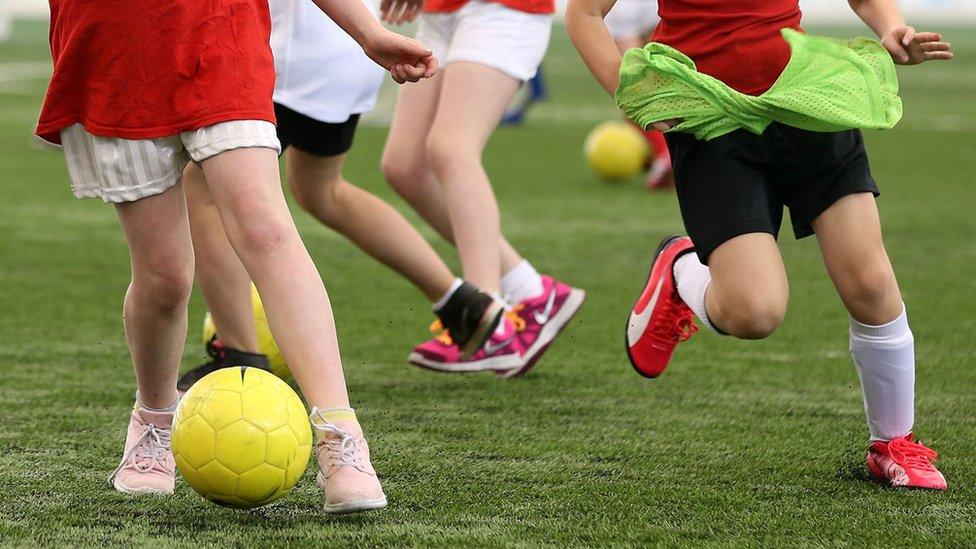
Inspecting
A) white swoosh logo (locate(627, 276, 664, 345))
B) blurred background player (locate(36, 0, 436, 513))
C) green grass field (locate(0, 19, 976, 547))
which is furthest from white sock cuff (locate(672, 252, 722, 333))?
blurred background player (locate(36, 0, 436, 513))

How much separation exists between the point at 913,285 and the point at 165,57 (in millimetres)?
4308

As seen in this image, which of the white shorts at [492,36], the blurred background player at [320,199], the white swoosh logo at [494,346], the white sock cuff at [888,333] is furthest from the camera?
the white shorts at [492,36]

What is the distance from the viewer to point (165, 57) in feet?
10.3

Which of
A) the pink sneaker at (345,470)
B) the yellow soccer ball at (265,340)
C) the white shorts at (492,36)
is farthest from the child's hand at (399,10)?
the pink sneaker at (345,470)

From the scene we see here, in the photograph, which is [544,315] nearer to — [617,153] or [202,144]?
[202,144]

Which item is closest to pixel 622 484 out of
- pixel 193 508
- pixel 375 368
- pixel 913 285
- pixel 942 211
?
pixel 193 508

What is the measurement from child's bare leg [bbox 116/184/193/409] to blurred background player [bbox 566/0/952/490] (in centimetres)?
110

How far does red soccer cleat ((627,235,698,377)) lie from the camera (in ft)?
14.1

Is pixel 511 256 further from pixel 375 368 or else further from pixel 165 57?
pixel 165 57

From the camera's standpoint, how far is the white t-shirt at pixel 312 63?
459 centimetres

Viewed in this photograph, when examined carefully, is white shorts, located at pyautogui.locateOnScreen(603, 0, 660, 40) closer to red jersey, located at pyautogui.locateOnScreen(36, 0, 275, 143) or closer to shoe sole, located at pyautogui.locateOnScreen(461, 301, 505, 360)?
shoe sole, located at pyautogui.locateOnScreen(461, 301, 505, 360)

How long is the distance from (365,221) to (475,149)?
0.44 m

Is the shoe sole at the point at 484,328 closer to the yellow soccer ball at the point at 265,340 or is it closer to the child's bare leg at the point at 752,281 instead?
the yellow soccer ball at the point at 265,340

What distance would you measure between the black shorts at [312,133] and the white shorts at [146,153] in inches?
54.3
